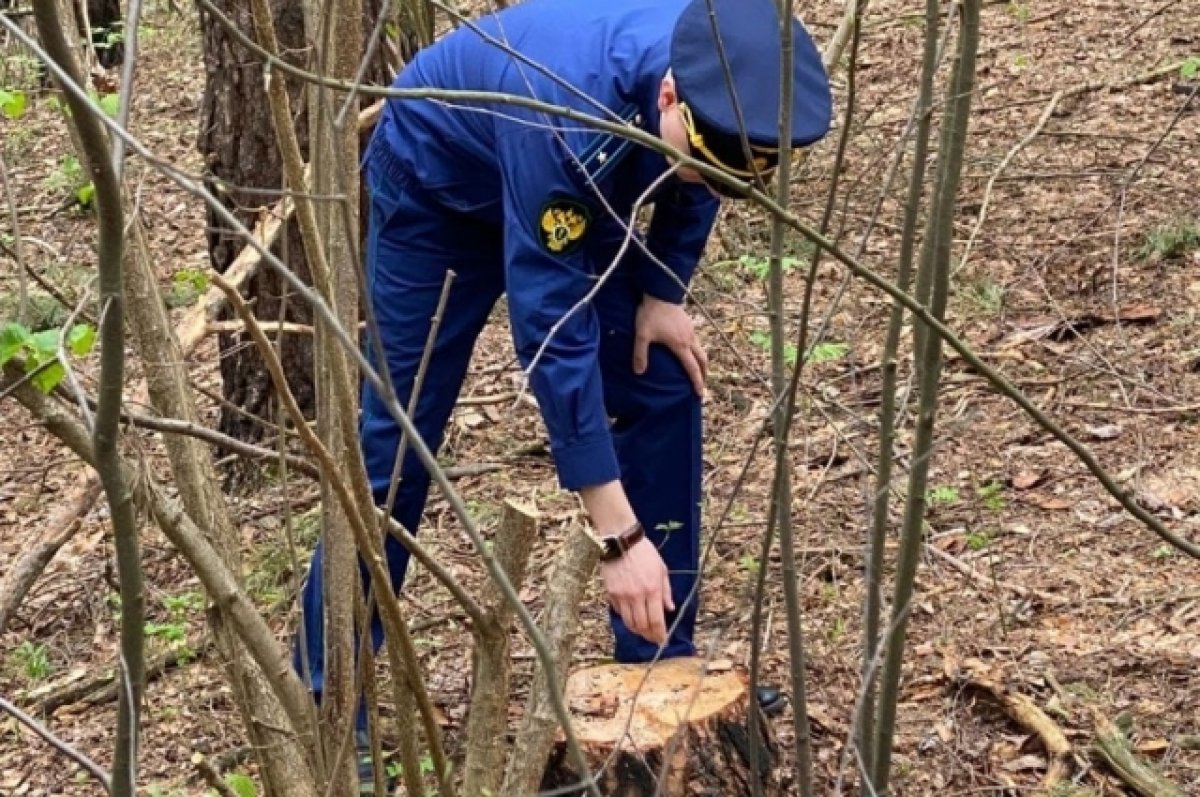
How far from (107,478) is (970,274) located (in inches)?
178

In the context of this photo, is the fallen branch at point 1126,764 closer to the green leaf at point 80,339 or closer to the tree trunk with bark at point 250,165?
the green leaf at point 80,339

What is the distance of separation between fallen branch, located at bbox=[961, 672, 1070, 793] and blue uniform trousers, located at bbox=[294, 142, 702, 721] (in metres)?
0.72

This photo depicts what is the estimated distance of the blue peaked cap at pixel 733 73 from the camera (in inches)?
96.8

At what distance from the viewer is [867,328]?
5.45 m

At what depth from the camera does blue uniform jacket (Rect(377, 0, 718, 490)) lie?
2682 mm

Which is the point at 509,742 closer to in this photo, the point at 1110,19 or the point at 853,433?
the point at 853,433

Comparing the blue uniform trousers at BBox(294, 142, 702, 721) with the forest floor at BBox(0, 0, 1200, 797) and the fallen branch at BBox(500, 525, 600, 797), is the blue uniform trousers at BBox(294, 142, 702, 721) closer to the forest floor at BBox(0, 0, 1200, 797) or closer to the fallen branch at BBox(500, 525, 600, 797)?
the forest floor at BBox(0, 0, 1200, 797)

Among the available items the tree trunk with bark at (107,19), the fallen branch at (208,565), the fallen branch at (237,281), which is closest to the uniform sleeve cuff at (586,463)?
the fallen branch at (208,565)

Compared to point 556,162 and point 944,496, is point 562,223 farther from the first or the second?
point 944,496

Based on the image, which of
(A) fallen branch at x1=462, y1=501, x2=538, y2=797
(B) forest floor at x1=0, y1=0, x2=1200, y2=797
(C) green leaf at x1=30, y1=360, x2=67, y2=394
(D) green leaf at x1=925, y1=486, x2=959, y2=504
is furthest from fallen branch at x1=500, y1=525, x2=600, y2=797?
(D) green leaf at x1=925, y1=486, x2=959, y2=504

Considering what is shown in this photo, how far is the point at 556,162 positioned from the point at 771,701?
143 cm

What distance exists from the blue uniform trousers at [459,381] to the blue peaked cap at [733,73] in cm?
77

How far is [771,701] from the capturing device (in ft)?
11.2

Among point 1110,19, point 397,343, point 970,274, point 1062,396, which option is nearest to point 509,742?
point 397,343
